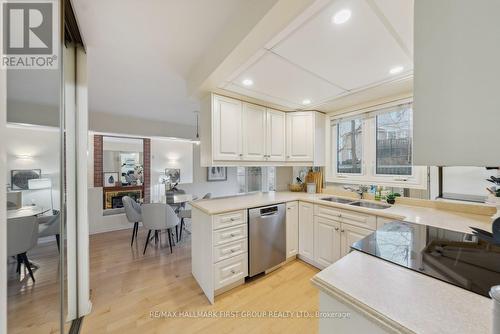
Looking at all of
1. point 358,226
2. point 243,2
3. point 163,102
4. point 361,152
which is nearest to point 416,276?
point 358,226

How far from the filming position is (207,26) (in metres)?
1.46

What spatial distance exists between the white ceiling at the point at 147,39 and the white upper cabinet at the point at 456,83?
814mm

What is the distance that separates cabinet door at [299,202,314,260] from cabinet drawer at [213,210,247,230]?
95 centimetres

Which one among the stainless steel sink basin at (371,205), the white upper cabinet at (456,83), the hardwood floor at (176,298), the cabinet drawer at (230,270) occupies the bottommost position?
the hardwood floor at (176,298)

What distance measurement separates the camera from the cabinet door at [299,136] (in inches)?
116

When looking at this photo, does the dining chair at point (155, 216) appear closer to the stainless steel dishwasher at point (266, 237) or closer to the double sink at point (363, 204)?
the stainless steel dishwasher at point (266, 237)

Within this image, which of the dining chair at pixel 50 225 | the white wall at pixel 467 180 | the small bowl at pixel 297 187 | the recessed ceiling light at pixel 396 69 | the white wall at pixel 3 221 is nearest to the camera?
the white wall at pixel 3 221

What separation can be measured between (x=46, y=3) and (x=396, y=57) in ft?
7.93

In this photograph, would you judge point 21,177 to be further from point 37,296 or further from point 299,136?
point 299,136

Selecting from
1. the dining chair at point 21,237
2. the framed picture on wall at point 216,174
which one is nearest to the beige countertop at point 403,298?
the dining chair at point 21,237

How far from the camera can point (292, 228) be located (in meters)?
2.60

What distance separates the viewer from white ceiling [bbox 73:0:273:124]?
4.19ft

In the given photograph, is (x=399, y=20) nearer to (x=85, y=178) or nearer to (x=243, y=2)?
(x=243, y=2)

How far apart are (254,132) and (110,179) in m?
3.98
